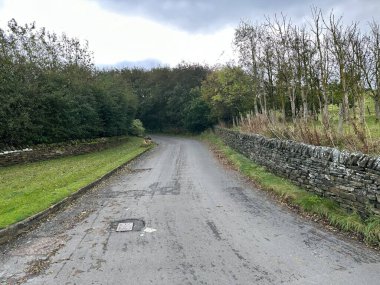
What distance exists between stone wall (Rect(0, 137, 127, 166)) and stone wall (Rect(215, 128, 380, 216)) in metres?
15.7

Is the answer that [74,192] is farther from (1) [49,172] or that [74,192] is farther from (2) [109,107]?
(2) [109,107]

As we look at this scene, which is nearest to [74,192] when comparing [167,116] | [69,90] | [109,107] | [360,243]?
[360,243]

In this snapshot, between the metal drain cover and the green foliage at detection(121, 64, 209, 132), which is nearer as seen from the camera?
the metal drain cover

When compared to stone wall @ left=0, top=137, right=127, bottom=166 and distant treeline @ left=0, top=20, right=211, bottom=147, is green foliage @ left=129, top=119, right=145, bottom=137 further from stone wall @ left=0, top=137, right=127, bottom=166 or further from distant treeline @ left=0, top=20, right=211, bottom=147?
stone wall @ left=0, top=137, right=127, bottom=166

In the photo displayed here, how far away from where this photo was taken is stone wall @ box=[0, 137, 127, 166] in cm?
2122

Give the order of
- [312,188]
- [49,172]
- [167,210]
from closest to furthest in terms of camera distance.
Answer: [167,210] < [312,188] < [49,172]

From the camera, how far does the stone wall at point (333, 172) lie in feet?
24.7

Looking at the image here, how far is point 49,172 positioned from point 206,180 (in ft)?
27.9

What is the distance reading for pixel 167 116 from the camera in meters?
65.6

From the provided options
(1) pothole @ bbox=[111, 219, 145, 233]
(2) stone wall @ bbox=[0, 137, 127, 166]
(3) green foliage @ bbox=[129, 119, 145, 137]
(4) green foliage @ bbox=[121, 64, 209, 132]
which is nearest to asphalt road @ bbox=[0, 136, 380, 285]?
(1) pothole @ bbox=[111, 219, 145, 233]

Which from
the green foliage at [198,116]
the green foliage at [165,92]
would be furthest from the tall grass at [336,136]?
the green foliage at [165,92]

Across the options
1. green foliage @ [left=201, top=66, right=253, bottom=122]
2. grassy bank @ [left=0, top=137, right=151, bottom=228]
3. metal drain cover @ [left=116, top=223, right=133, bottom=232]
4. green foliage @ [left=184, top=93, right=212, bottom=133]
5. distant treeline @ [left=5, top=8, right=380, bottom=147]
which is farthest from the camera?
green foliage @ [left=184, top=93, right=212, bottom=133]

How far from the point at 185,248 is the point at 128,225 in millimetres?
2180

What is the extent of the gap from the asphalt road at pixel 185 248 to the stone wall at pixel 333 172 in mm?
1159
